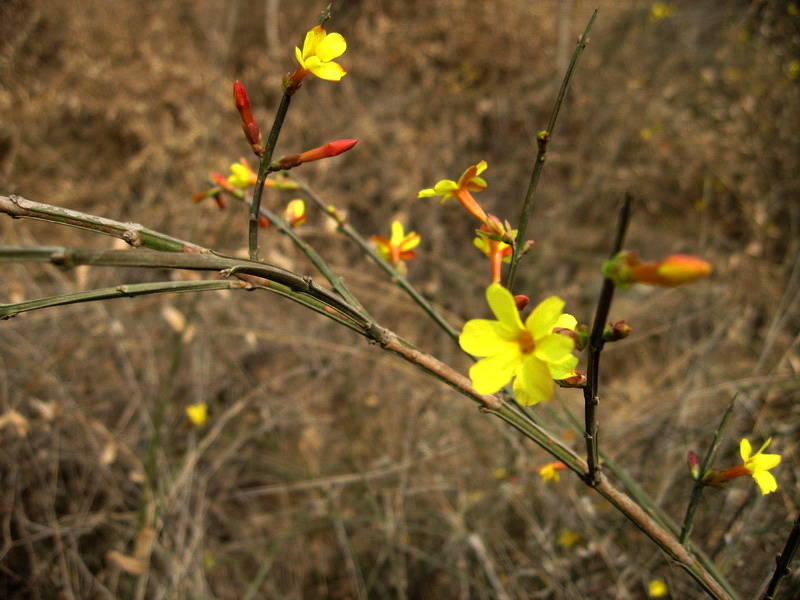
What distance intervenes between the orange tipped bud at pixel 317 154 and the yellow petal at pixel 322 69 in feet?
0.36

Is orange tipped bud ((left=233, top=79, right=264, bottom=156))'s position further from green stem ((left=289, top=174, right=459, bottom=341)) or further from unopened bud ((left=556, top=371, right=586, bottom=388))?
unopened bud ((left=556, top=371, right=586, bottom=388))

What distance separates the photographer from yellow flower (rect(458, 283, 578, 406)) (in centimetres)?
68

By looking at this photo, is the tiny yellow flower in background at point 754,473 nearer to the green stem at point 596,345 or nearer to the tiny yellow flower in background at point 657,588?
the green stem at point 596,345

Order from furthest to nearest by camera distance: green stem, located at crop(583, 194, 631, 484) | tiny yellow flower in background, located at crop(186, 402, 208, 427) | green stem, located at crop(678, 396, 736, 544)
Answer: tiny yellow flower in background, located at crop(186, 402, 208, 427) → green stem, located at crop(678, 396, 736, 544) → green stem, located at crop(583, 194, 631, 484)

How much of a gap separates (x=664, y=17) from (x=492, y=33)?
7.06ft

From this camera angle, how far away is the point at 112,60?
4.32 m

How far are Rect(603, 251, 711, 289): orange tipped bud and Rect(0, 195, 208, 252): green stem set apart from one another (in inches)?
23.0

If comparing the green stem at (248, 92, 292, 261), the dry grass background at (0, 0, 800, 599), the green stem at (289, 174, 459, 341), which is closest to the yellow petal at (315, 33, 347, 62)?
the green stem at (248, 92, 292, 261)

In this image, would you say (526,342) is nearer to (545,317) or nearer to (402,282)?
(545,317)

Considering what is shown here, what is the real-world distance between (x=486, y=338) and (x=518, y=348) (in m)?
0.06

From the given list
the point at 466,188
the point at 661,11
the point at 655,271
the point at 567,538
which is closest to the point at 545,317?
the point at 655,271

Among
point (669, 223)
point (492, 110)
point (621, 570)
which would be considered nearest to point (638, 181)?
point (669, 223)

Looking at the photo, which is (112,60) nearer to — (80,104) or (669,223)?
(80,104)

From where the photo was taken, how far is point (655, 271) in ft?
1.84
